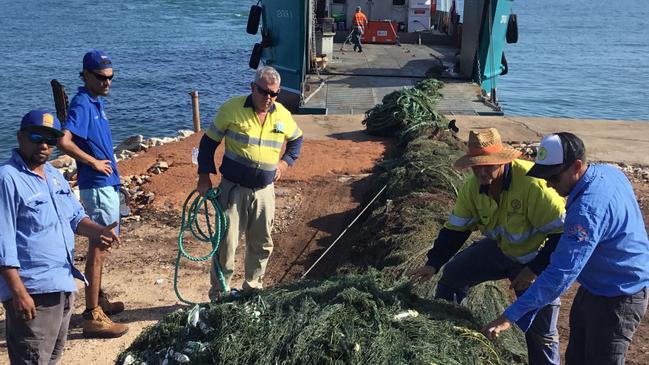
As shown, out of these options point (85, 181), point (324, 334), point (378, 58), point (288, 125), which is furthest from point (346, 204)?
point (378, 58)

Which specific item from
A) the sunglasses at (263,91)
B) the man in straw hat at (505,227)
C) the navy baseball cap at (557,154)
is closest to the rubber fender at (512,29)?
the sunglasses at (263,91)

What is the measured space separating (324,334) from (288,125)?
212 cm

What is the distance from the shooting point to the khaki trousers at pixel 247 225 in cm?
473

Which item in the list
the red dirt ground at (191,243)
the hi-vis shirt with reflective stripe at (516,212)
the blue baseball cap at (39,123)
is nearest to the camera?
the blue baseball cap at (39,123)

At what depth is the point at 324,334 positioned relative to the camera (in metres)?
3.08

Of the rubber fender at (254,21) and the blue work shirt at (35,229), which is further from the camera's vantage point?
the rubber fender at (254,21)

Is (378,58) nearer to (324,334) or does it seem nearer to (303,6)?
(303,6)

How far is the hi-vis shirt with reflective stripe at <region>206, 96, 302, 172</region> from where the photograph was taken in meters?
4.60

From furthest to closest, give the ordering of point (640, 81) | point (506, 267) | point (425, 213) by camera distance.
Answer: point (640, 81)
point (425, 213)
point (506, 267)

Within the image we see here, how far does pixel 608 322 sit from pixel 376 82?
1164 cm

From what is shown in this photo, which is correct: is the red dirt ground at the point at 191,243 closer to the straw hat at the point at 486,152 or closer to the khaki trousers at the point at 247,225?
the khaki trousers at the point at 247,225

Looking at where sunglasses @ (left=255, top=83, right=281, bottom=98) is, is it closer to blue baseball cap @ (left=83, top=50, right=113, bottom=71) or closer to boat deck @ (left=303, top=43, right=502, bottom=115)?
blue baseball cap @ (left=83, top=50, right=113, bottom=71)

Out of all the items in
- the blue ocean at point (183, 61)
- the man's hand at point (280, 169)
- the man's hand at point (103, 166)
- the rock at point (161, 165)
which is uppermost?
the man's hand at point (103, 166)

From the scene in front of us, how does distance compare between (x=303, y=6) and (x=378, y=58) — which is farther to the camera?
(x=378, y=58)
